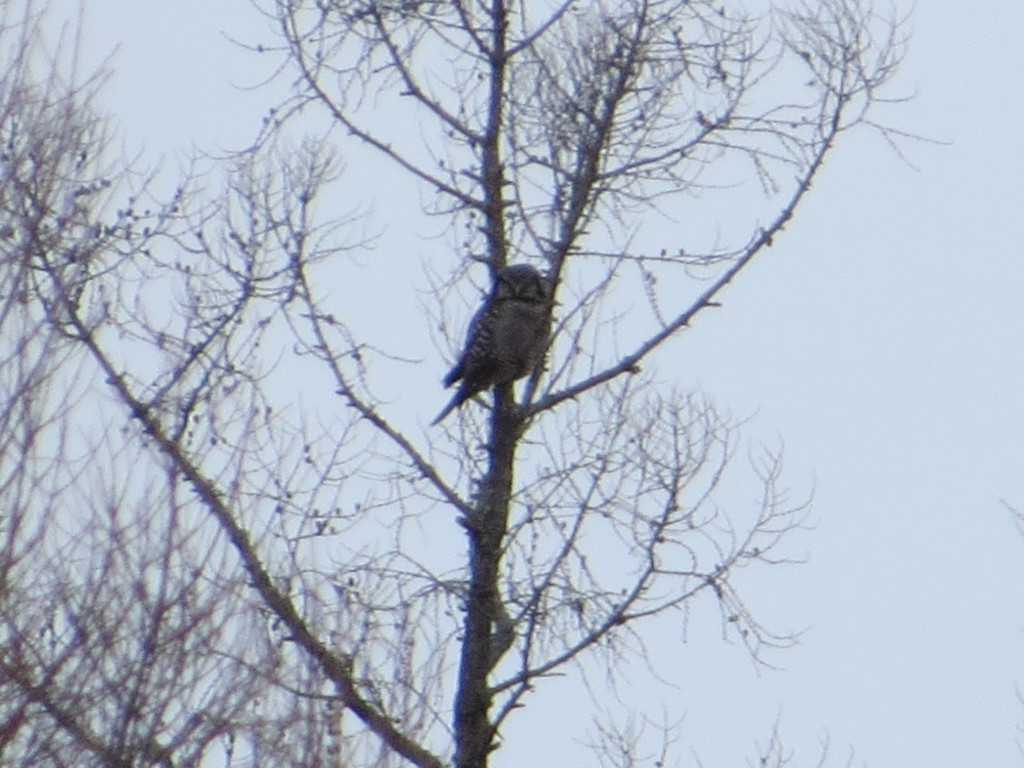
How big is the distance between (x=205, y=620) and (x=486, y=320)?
10.2 feet

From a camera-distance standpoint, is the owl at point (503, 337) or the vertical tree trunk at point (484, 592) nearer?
the vertical tree trunk at point (484, 592)

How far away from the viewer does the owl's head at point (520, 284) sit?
9432mm

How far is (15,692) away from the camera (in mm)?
6723

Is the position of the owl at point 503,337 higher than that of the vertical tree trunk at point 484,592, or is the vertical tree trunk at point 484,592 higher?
the owl at point 503,337

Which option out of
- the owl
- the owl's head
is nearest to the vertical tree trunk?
the owl

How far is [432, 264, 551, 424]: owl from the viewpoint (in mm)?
9523

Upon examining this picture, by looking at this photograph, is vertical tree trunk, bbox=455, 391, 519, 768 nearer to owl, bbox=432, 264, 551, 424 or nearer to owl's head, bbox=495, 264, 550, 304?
owl, bbox=432, 264, 551, 424

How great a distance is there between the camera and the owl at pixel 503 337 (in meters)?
9.52

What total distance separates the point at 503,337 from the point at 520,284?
35cm

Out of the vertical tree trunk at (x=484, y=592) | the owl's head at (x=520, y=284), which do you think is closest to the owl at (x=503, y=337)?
the owl's head at (x=520, y=284)

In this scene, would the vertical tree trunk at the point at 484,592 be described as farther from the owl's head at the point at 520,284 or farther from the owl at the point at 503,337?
the owl's head at the point at 520,284

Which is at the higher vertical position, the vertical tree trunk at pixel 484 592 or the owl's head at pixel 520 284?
the owl's head at pixel 520 284

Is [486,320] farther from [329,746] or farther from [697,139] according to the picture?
[329,746]

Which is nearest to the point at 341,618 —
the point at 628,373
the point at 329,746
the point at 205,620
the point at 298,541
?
the point at 298,541
